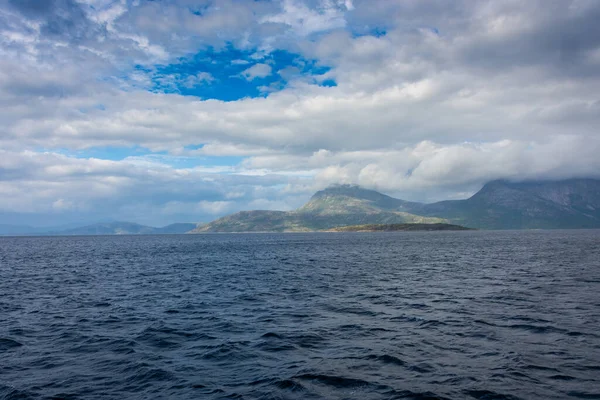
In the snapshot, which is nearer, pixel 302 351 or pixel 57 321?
pixel 302 351

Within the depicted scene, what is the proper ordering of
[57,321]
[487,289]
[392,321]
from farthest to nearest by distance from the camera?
[487,289], [57,321], [392,321]

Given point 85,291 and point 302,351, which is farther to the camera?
point 85,291

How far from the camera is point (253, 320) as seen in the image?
37.4m

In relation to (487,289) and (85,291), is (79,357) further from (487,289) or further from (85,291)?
(487,289)

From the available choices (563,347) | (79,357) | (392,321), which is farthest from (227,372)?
(563,347)

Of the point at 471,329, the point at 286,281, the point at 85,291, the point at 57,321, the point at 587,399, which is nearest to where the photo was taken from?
the point at 587,399

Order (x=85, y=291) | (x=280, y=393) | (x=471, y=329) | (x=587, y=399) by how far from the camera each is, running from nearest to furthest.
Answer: (x=587, y=399) < (x=280, y=393) < (x=471, y=329) < (x=85, y=291)

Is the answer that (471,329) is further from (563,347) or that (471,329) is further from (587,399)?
(587,399)

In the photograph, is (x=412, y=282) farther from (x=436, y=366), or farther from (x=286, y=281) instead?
(x=436, y=366)

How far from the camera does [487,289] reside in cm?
5259

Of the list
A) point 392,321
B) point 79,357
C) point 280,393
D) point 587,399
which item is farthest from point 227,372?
point 587,399

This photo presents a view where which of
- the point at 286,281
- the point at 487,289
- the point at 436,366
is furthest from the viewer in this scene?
the point at 286,281

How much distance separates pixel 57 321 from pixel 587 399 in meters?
44.7

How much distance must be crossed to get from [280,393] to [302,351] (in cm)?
714
